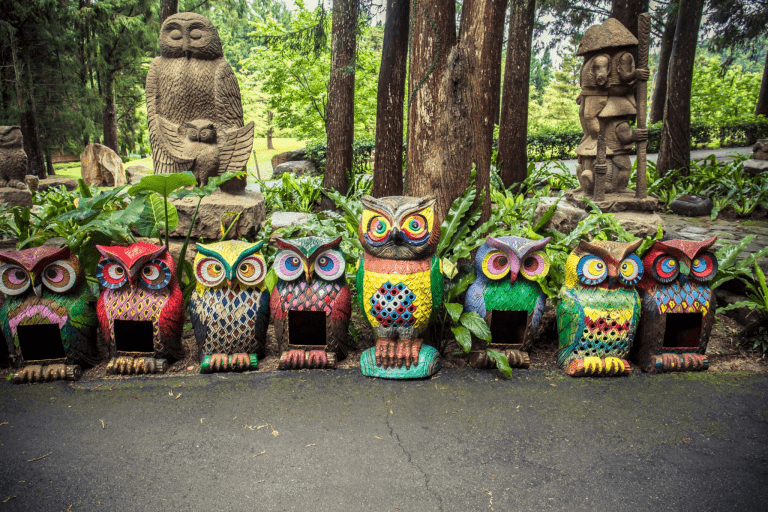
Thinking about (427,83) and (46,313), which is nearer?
(46,313)

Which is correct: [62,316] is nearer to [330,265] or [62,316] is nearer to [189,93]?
[330,265]

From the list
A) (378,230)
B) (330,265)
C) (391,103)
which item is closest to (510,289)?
(378,230)

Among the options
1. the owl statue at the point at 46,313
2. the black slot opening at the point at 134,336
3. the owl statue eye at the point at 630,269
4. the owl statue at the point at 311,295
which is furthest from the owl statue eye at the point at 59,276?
the owl statue eye at the point at 630,269

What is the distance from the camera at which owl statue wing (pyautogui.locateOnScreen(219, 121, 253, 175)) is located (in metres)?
4.73

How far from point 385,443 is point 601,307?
1.59 meters

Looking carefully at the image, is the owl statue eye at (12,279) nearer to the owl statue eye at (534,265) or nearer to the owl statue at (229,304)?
the owl statue at (229,304)

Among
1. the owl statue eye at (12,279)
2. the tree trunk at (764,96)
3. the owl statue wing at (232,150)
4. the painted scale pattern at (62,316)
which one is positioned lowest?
the painted scale pattern at (62,316)

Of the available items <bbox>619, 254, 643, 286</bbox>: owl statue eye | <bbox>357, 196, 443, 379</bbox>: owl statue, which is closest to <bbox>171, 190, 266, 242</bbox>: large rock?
<bbox>357, 196, 443, 379</bbox>: owl statue

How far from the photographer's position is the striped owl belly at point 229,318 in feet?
9.71

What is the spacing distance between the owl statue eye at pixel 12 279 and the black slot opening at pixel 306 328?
64.9 inches

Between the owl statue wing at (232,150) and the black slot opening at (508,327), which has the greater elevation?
the owl statue wing at (232,150)

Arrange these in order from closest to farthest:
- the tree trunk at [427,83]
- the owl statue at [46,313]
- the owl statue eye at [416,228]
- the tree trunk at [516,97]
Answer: the owl statue eye at [416,228]
the owl statue at [46,313]
the tree trunk at [427,83]
the tree trunk at [516,97]

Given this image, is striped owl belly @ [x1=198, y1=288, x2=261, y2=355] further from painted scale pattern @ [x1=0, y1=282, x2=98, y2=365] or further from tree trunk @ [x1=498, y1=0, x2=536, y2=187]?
tree trunk @ [x1=498, y1=0, x2=536, y2=187]

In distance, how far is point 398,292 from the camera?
113 inches
